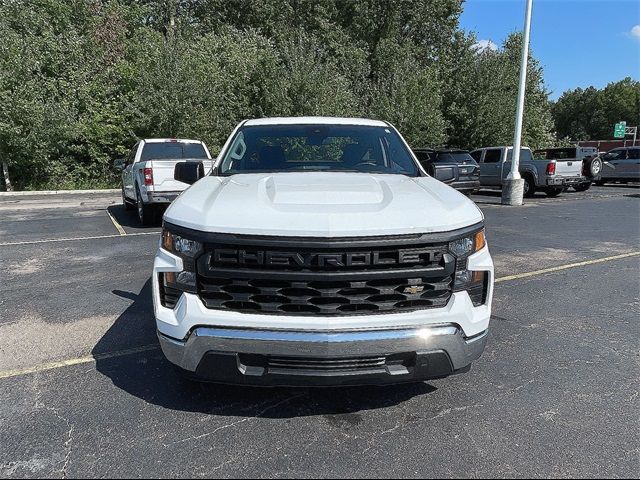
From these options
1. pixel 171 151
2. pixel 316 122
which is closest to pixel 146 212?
pixel 171 151

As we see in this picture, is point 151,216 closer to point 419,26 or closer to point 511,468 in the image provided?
point 511,468

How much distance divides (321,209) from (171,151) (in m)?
9.08

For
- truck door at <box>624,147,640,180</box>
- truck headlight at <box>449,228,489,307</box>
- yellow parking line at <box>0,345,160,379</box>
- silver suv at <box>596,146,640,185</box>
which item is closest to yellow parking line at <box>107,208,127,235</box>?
yellow parking line at <box>0,345,160,379</box>

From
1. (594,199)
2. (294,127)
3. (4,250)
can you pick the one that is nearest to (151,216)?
(4,250)

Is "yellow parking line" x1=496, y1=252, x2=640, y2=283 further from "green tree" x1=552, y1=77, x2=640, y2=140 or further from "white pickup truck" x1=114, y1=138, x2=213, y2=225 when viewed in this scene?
"green tree" x1=552, y1=77, x2=640, y2=140

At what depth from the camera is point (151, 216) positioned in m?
9.50

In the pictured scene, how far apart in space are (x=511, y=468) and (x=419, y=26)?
124 feet

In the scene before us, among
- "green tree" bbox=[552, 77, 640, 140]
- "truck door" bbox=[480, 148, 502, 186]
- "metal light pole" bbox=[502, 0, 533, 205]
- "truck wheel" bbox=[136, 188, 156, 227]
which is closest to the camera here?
"truck wheel" bbox=[136, 188, 156, 227]

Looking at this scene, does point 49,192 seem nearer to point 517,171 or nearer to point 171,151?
point 171,151

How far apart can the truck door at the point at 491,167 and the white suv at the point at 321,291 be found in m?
16.1

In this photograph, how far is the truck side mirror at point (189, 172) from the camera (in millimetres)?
3980

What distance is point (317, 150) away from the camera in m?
4.00

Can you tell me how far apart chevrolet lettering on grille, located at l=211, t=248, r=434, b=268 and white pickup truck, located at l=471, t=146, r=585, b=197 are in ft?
50.9

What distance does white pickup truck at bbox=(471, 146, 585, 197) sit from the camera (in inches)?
645
